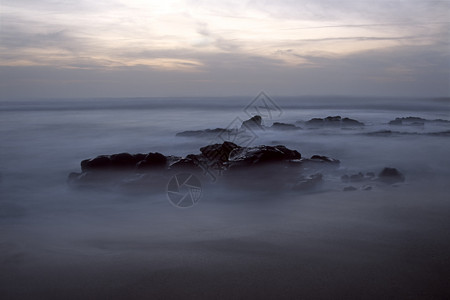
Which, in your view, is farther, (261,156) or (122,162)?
(122,162)

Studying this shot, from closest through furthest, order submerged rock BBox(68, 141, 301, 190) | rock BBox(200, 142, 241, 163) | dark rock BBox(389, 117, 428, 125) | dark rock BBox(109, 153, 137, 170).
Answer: submerged rock BBox(68, 141, 301, 190) < dark rock BBox(109, 153, 137, 170) < rock BBox(200, 142, 241, 163) < dark rock BBox(389, 117, 428, 125)

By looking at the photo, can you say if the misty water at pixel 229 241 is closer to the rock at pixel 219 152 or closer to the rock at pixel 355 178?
the rock at pixel 355 178

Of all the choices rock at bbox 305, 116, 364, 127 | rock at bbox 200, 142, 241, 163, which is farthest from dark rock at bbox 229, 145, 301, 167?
rock at bbox 305, 116, 364, 127

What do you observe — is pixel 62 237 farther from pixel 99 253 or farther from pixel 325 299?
pixel 325 299

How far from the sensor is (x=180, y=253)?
13.7 feet

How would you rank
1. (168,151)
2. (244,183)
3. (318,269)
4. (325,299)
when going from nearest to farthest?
(325,299)
(318,269)
(244,183)
(168,151)

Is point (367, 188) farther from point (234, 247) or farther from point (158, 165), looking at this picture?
point (158, 165)

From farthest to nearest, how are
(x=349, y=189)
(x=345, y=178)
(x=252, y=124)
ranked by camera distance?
1. (x=252, y=124)
2. (x=345, y=178)
3. (x=349, y=189)

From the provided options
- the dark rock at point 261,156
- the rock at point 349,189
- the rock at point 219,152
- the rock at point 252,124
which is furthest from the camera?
the rock at point 252,124

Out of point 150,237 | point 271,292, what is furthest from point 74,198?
point 271,292

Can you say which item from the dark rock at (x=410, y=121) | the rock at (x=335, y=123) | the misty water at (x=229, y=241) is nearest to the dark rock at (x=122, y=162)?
the misty water at (x=229, y=241)

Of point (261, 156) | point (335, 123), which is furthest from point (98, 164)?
point (335, 123)

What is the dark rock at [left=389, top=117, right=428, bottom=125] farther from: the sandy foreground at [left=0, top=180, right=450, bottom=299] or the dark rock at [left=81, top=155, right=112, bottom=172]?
the dark rock at [left=81, top=155, right=112, bottom=172]

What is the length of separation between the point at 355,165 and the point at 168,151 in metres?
6.06
